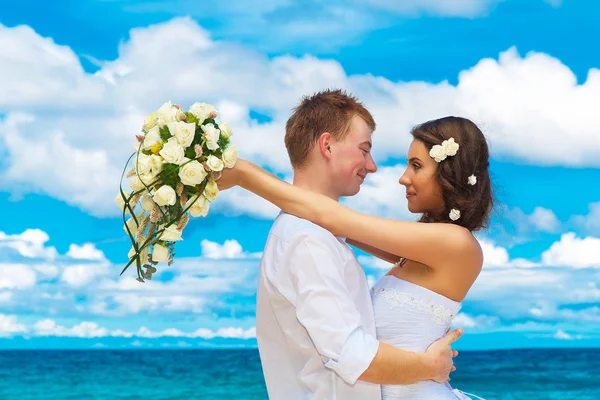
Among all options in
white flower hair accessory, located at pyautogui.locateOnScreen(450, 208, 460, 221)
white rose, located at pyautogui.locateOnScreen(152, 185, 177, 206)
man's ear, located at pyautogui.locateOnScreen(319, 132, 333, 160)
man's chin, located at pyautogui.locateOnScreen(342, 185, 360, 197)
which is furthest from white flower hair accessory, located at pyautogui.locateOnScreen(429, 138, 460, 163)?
white rose, located at pyautogui.locateOnScreen(152, 185, 177, 206)

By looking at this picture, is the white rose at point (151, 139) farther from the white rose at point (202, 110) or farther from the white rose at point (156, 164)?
the white rose at point (202, 110)

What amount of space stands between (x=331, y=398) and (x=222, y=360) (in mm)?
24955

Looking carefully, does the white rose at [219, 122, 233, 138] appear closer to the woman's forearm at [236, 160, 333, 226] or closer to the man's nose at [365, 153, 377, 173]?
the woman's forearm at [236, 160, 333, 226]

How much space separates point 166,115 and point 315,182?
0.89 metres

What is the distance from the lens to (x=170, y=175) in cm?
396

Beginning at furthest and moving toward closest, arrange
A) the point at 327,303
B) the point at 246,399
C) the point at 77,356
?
the point at 77,356
the point at 246,399
the point at 327,303

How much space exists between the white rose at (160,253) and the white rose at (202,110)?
2.28ft

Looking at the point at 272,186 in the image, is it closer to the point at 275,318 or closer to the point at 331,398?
the point at 275,318

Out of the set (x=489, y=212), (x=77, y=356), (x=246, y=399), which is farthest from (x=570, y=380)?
(x=489, y=212)

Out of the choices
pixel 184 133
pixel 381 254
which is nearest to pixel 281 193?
pixel 184 133

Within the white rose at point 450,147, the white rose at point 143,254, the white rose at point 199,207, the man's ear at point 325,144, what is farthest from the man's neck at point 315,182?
the white rose at point 143,254

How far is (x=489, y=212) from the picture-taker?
15.3 ft

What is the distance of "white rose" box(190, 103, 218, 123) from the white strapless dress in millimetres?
1452

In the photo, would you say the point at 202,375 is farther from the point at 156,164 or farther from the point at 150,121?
the point at 156,164
